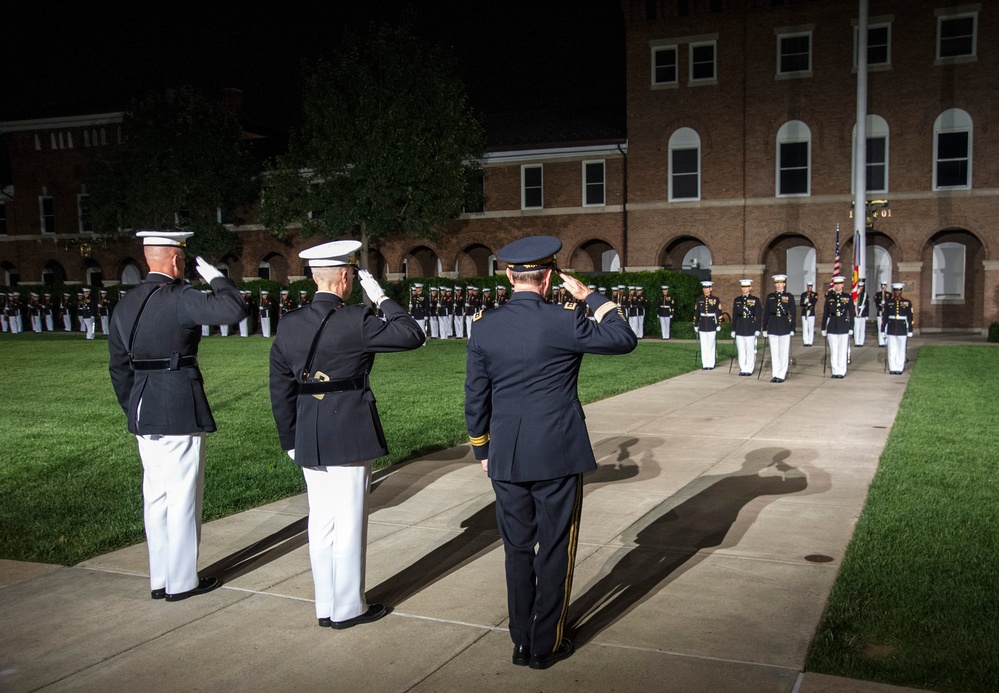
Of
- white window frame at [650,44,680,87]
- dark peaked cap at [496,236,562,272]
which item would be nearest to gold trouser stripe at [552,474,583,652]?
dark peaked cap at [496,236,562,272]

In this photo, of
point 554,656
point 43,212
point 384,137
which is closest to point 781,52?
point 384,137

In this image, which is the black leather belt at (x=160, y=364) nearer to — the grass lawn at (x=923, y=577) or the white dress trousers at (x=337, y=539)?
the white dress trousers at (x=337, y=539)

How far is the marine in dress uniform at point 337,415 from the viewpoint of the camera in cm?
496

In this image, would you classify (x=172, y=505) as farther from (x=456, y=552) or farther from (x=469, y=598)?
(x=456, y=552)

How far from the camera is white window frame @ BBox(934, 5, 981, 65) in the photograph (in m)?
31.0

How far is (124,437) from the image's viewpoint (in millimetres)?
11500

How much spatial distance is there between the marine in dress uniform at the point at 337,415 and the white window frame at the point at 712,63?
31685mm

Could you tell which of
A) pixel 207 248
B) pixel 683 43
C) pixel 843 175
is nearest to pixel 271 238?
pixel 207 248

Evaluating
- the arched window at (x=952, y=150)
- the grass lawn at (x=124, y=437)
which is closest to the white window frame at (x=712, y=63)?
the arched window at (x=952, y=150)

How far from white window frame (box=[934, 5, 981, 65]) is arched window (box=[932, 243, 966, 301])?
651 cm

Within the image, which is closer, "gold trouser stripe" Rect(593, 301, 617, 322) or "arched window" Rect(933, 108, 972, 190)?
"gold trouser stripe" Rect(593, 301, 617, 322)

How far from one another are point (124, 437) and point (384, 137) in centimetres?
2498

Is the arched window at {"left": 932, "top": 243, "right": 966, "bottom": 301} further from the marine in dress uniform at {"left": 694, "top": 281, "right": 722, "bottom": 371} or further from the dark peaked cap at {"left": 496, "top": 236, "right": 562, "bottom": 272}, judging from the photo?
the dark peaked cap at {"left": 496, "top": 236, "right": 562, "bottom": 272}

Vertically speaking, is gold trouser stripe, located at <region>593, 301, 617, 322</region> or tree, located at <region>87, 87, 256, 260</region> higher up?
tree, located at <region>87, 87, 256, 260</region>
